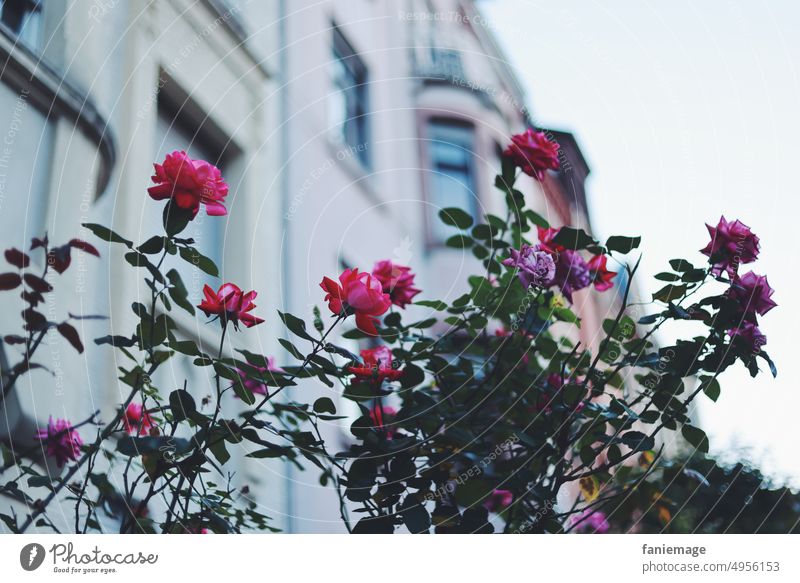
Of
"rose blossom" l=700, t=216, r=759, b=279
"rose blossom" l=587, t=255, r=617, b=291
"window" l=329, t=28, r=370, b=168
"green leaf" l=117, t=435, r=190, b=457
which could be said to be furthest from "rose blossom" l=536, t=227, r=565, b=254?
"window" l=329, t=28, r=370, b=168

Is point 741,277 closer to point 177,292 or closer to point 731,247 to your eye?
point 731,247

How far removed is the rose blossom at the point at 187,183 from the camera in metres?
1.52

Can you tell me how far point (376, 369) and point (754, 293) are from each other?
72cm

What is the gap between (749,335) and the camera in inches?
65.6

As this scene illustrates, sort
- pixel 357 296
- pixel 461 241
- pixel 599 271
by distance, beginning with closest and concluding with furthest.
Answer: pixel 357 296, pixel 599 271, pixel 461 241

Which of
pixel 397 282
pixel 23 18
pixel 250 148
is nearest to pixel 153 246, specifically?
pixel 397 282

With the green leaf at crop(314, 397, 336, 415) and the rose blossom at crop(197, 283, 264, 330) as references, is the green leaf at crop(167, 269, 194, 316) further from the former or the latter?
the green leaf at crop(314, 397, 336, 415)

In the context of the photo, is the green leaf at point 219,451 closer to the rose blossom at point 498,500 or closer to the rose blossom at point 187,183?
the rose blossom at point 187,183

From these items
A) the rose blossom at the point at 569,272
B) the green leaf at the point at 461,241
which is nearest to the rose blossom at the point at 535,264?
the rose blossom at the point at 569,272

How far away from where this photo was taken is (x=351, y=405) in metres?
4.48
